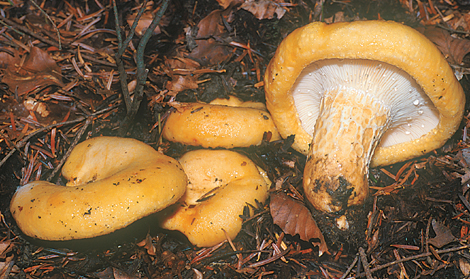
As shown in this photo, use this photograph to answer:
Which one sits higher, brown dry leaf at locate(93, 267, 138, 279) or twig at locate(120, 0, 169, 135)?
twig at locate(120, 0, 169, 135)

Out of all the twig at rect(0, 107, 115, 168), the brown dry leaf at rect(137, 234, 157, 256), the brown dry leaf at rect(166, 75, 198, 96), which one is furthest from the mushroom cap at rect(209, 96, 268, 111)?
the brown dry leaf at rect(137, 234, 157, 256)

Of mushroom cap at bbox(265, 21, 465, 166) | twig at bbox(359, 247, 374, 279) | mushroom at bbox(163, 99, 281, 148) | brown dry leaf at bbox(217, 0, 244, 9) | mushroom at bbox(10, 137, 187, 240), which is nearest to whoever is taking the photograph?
mushroom at bbox(10, 137, 187, 240)

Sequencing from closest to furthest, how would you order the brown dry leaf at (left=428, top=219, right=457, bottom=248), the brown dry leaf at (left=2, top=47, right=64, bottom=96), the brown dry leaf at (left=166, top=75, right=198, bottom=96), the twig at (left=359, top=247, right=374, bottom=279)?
1. the twig at (left=359, top=247, right=374, bottom=279)
2. the brown dry leaf at (left=428, top=219, right=457, bottom=248)
3. the brown dry leaf at (left=2, top=47, right=64, bottom=96)
4. the brown dry leaf at (left=166, top=75, right=198, bottom=96)

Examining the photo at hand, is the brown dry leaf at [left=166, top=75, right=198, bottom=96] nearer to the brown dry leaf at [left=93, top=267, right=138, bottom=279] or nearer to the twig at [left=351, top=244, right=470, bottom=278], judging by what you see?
the brown dry leaf at [left=93, top=267, right=138, bottom=279]

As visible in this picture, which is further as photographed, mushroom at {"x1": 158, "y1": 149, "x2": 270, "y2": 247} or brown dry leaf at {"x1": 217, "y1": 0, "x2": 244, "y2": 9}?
brown dry leaf at {"x1": 217, "y1": 0, "x2": 244, "y2": 9}

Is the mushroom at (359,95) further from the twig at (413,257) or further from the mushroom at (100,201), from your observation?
the mushroom at (100,201)

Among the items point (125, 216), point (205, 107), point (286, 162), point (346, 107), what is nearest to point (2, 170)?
point (125, 216)

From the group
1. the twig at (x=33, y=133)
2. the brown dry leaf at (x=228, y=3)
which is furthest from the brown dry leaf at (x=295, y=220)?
the brown dry leaf at (x=228, y=3)
